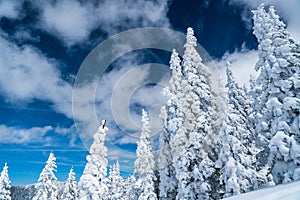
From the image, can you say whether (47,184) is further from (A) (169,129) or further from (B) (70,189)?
(A) (169,129)

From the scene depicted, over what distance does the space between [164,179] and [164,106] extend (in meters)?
6.63

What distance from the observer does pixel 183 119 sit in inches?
888

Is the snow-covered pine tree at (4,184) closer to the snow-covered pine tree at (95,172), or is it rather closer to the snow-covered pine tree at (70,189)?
the snow-covered pine tree at (70,189)

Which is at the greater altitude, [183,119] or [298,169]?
[183,119]

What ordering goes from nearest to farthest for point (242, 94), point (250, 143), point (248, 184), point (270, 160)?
point (270, 160) < point (248, 184) < point (250, 143) < point (242, 94)

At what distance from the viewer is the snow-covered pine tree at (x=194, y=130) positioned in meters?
19.5

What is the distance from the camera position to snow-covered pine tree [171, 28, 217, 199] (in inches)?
769

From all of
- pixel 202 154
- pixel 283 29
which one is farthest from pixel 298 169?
pixel 283 29

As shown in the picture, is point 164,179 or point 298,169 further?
point 164,179

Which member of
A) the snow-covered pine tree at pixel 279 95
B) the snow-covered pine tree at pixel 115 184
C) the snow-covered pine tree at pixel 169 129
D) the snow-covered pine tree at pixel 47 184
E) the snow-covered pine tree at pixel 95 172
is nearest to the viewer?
the snow-covered pine tree at pixel 279 95

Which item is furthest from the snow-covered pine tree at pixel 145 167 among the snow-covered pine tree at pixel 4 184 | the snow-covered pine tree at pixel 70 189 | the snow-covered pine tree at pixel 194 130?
the snow-covered pine tree at pixel 4 184

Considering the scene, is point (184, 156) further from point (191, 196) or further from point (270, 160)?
point (270, 160)

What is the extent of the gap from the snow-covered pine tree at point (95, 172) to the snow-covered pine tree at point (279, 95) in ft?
49.6

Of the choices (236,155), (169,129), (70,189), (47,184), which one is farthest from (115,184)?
(236,155)
